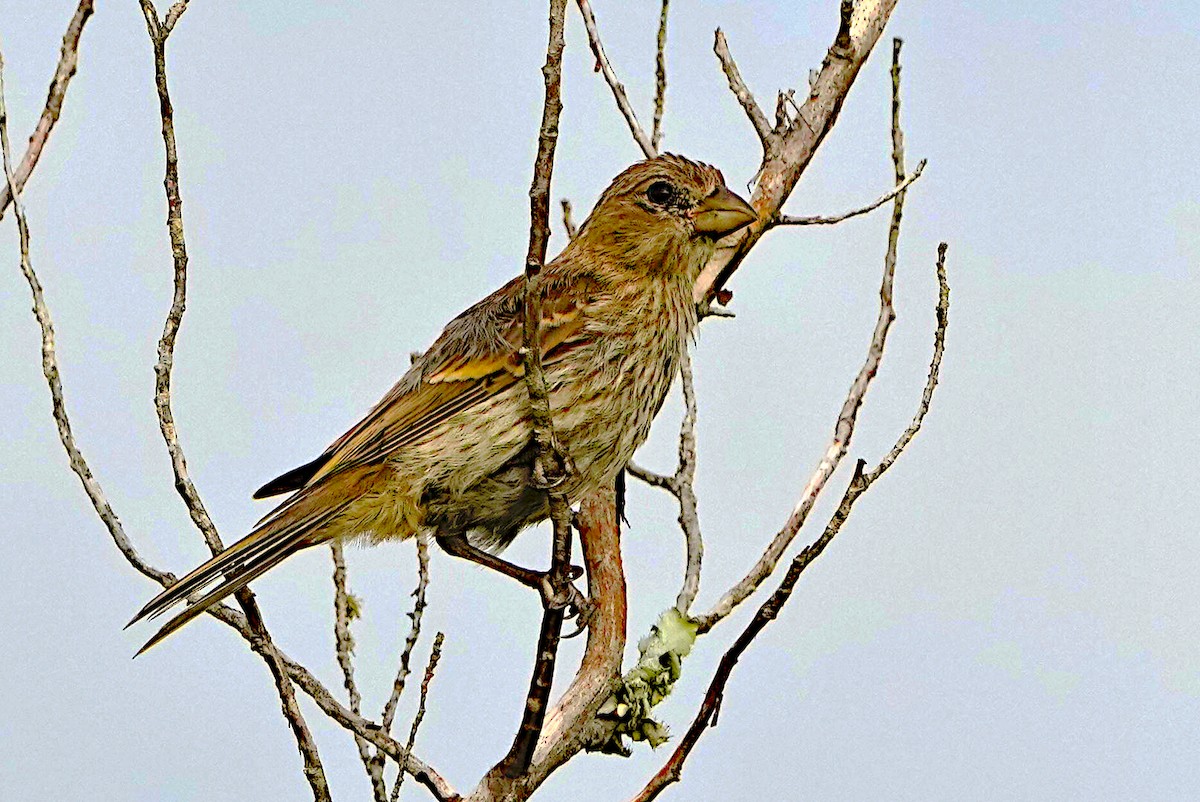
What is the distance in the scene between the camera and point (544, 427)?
4.43 metres

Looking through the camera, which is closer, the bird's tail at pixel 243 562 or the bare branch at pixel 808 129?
the bird's tail at pixel 243 562

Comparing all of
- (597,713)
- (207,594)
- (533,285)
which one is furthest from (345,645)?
(533,285)

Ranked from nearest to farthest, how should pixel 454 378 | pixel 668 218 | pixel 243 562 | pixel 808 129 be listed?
pixel 243 562, pixel 454 378, pixel 668 218, pixel 808 129

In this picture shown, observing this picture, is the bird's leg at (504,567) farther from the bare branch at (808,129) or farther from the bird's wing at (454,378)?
the bare branch at (808,129)

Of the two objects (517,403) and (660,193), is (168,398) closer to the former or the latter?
(517,403)

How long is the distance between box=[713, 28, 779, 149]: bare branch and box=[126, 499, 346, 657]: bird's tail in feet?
6.70

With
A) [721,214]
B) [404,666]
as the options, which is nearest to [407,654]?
[404,666]

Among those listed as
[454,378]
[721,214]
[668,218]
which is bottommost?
[454,378]

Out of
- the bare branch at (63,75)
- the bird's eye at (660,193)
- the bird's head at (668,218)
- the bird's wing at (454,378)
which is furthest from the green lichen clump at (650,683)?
the bare branch at (63,75)

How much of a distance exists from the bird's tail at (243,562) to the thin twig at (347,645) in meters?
0.12

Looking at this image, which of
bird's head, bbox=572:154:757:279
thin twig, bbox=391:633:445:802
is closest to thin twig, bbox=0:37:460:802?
thin twig, bbox=391:633:445:802

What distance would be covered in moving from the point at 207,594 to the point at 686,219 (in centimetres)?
212

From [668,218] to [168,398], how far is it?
2107 mm

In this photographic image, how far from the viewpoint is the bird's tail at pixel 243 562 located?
4.27m
